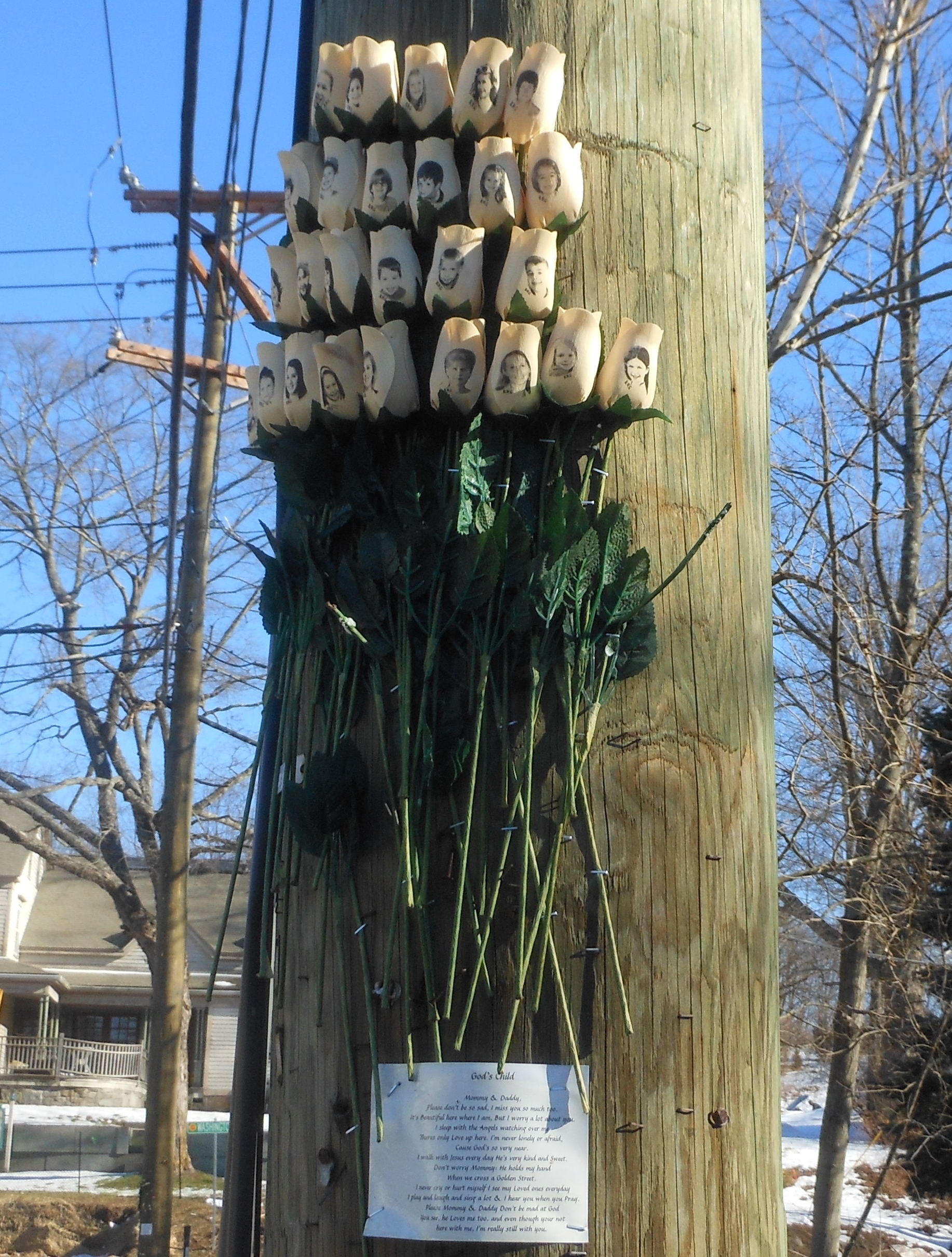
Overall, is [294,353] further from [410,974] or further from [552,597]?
[410,974]

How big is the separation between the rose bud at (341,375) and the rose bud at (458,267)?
137mm

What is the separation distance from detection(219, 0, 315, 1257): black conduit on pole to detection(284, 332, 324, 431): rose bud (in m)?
0.14

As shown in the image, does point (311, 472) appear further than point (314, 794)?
Yes

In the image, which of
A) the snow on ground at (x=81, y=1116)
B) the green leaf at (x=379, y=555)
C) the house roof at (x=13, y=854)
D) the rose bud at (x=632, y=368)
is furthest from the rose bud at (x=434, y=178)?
the house roof at (x=13, y=854)

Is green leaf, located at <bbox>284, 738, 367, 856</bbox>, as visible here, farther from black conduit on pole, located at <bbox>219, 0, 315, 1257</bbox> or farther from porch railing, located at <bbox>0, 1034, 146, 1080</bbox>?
porch railing, located at <bbox>0, 1034, 146, 1080</bbox>

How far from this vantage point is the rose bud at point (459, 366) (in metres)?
1.63

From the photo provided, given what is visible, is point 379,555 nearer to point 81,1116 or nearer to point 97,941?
point 81,1116

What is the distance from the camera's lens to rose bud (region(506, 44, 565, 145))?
5.70 ft

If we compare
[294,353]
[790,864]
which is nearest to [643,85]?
[294,353]

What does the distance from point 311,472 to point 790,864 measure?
9088 millimetres

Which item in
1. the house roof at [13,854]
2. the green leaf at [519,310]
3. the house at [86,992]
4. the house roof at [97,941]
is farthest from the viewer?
the house roof at [13,854]

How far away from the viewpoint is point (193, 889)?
29156 mm

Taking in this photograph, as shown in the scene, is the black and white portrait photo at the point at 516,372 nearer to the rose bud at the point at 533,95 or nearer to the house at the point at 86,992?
the rose bud at the point at 533,95

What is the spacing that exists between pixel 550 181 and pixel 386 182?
0.23 meters
